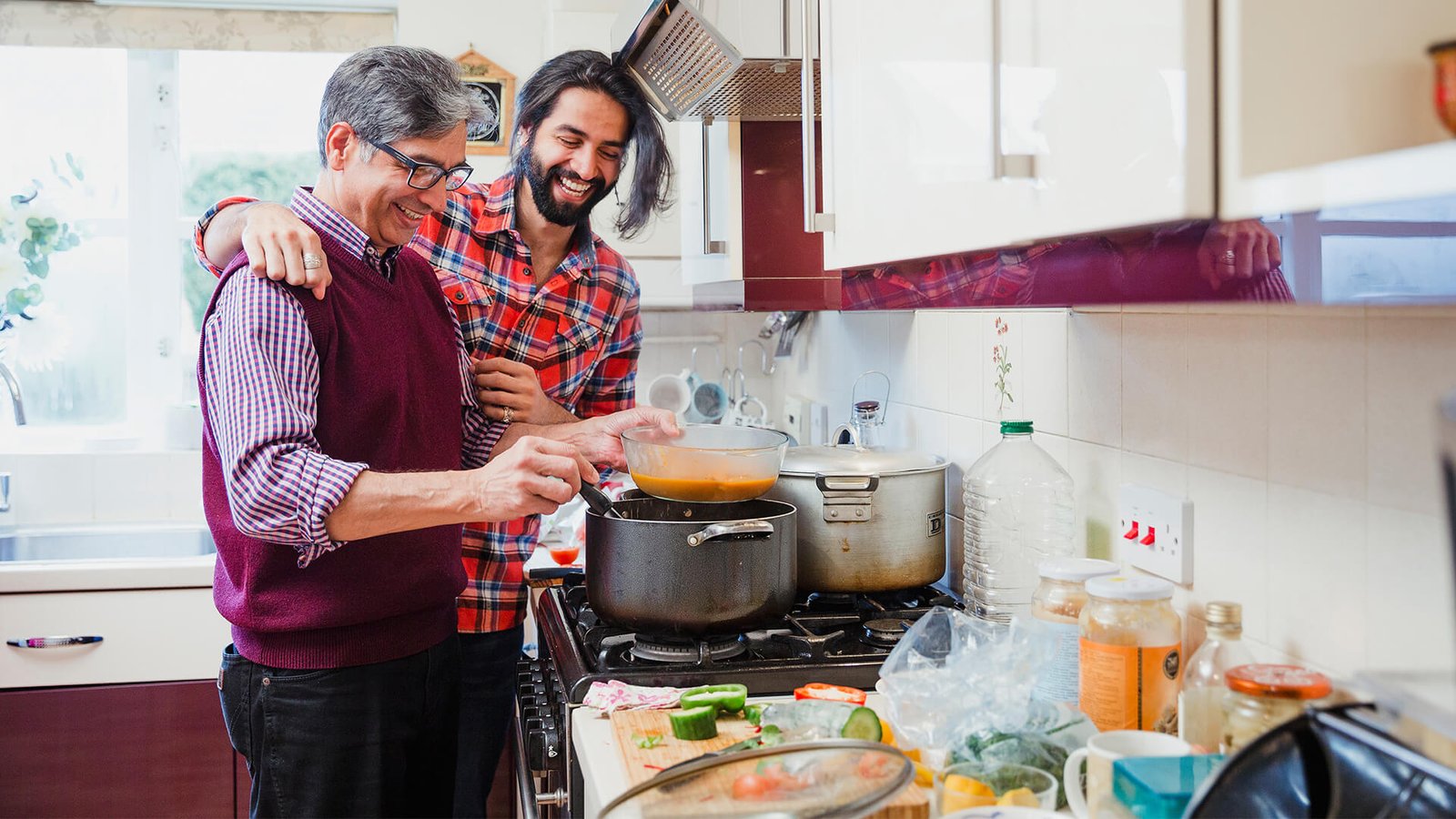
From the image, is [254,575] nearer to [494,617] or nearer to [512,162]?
[494,617]

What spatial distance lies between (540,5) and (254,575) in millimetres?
2125

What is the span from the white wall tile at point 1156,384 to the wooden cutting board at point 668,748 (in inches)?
20.7

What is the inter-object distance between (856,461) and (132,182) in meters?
2.55

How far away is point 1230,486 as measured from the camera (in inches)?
46.4

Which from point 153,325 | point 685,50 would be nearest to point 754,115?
point 685,50

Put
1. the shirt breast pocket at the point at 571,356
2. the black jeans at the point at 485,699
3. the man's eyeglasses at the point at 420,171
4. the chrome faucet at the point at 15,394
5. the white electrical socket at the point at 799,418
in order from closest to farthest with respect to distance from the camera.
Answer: the man's eyeglasses at the point at 420,171 → the black jeans at the point at 485,699 → the shirt breast pocket at the point at 571,356 → the white electrical socket at the point at 799,418 → the chrome faucet at the point at 15,394

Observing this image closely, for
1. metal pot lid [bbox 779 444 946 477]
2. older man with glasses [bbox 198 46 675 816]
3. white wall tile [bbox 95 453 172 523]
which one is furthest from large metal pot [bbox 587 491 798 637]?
white wall tile [bbox 95 453 172 523]

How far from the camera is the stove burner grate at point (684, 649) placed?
4.78 ft

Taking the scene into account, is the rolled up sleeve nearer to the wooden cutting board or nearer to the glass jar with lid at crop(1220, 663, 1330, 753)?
the wooden cutting board

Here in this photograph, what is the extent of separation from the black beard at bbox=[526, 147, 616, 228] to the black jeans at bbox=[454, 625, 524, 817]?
29.4 inches

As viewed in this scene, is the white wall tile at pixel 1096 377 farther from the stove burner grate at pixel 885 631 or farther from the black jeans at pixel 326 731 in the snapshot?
the black jeans at pixel 326 731

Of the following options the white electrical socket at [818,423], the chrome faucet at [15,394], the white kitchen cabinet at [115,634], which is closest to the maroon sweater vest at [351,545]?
the white kitchen cabinet at [115,634]

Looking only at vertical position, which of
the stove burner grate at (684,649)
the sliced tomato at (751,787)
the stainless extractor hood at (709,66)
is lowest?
the stove burner grate at (684,649)

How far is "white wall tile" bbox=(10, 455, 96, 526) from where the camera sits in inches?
119
